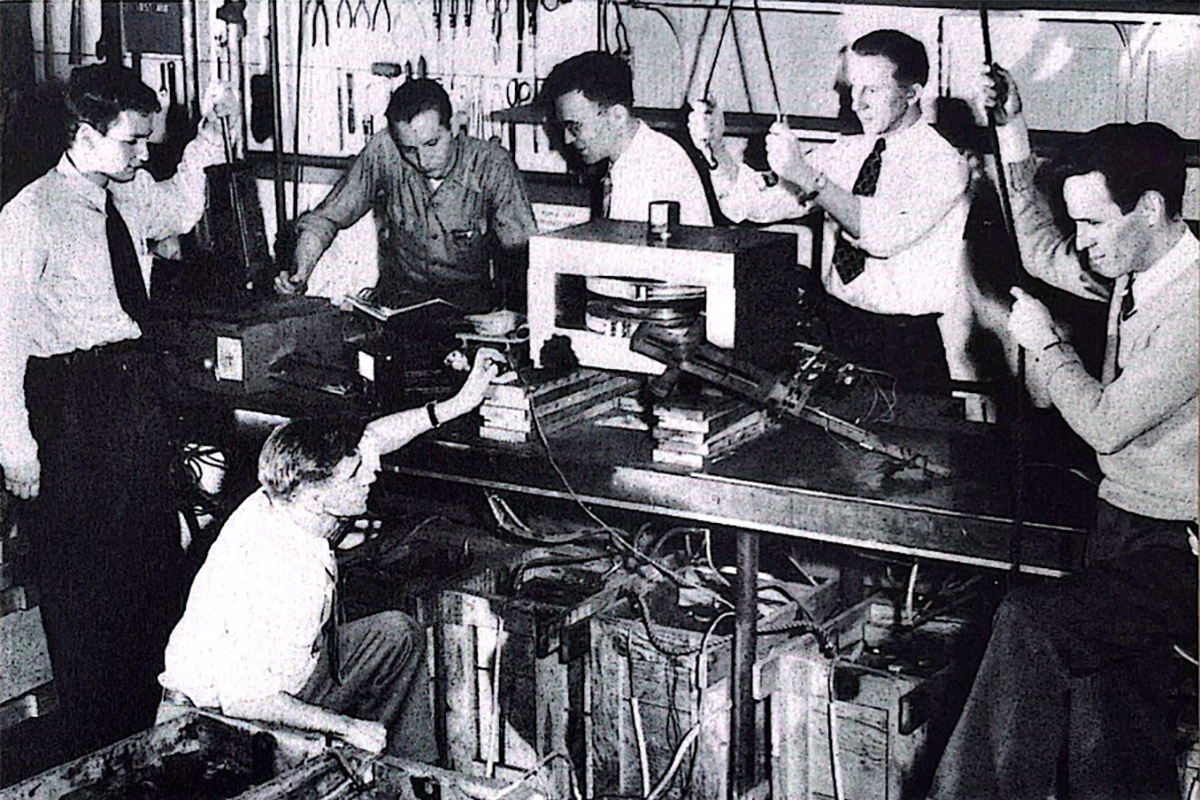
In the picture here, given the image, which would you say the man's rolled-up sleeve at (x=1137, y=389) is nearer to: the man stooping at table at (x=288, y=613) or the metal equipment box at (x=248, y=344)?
the man stooping at table at (x=288, y=613)

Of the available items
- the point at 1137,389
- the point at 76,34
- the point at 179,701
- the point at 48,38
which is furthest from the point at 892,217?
the point at 48,38

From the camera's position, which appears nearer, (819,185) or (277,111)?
(819,185)

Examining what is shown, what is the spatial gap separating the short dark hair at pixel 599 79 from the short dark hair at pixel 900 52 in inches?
27.7

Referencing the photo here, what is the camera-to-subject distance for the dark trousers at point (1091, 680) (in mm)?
2498

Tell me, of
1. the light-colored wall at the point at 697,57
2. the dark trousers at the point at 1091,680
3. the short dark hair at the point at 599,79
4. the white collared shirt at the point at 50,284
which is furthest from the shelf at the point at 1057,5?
the white collared shirt at the point at 50,284

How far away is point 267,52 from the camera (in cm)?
485

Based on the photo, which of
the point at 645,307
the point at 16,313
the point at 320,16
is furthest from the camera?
the point at 320,16

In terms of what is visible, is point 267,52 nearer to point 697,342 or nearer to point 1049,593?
point 697,342

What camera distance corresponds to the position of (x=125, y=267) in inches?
145

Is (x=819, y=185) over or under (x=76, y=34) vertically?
under

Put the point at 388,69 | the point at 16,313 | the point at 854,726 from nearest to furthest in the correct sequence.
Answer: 1. the point at 854,726
2. the point at 16,313
3. the point at 388,69

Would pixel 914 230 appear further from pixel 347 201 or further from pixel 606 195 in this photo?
pixel 347 201

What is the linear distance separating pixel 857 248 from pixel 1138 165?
1368 mm

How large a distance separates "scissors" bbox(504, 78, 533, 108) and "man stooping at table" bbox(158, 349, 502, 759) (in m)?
1.89
